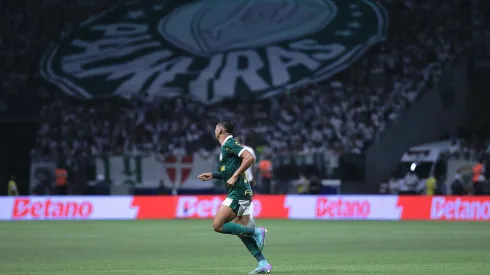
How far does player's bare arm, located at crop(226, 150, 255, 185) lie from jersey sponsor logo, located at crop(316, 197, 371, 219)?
68.6ft

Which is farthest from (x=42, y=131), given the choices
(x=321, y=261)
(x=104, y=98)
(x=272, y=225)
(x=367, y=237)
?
(x=321, y=261)

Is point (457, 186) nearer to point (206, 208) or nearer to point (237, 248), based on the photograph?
point (206, 208)

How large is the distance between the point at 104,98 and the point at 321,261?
108 feet

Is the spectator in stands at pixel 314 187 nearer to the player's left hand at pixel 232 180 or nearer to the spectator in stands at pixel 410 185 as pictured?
the spectator in stands at pixel 410 185

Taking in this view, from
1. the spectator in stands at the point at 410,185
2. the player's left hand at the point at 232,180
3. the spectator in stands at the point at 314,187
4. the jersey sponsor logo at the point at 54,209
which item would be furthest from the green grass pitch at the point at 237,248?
the spectator in stands at the point at 410,185

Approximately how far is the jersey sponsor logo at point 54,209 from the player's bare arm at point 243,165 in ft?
73.3

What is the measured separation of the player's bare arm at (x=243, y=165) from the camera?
39.2 feet

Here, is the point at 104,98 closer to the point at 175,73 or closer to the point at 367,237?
the point at 175,73

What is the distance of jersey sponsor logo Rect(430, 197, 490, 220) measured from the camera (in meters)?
31.2

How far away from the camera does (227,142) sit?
12.3m

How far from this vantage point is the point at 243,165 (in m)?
11.9

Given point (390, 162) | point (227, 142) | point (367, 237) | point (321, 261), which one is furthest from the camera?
point (390, 162)

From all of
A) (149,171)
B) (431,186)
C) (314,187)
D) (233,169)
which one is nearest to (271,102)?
(149,171)

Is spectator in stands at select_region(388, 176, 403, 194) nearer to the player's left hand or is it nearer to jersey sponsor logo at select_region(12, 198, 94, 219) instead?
jersey sponsor logo at select_region(12, 198, 94, 219)
